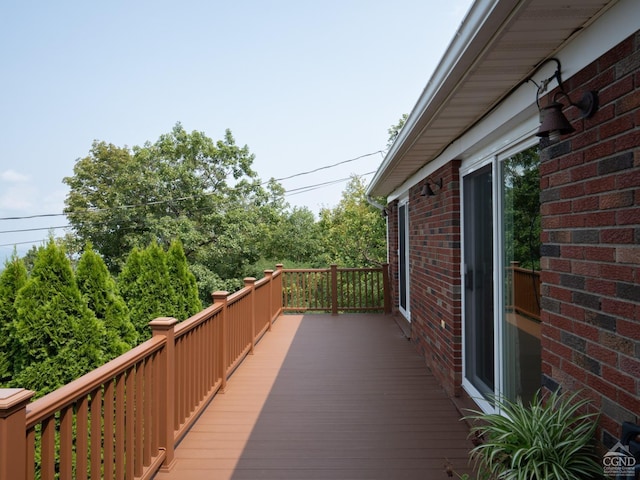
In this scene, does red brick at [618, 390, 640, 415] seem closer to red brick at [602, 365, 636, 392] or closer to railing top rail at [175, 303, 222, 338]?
red brick at [602, 365, 636, 392]

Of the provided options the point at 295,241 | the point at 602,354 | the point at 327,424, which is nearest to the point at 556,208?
the point at 602,354

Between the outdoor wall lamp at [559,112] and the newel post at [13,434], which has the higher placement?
the outdoor wall lamp at [559,112]

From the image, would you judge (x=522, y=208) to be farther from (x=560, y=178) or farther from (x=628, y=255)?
(x=628, y=255)

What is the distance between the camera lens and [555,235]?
202cm

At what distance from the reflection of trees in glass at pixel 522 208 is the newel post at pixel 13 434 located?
2487mm

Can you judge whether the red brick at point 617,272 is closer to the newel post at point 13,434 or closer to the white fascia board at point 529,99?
the white fascia board at point 529,99

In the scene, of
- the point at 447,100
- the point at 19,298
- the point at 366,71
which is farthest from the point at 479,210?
the point at 366,71

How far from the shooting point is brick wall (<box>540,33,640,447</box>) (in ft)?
4.87

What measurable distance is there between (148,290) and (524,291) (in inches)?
241

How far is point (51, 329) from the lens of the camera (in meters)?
4.48

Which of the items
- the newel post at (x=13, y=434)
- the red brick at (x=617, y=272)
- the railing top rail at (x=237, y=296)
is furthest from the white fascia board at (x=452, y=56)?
the railing top rail at (x=237, y=296)

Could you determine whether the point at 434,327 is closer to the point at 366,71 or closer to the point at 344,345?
the point at 344,345

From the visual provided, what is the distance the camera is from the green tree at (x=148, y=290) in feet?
23.1

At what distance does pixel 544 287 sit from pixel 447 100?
1.21 m
